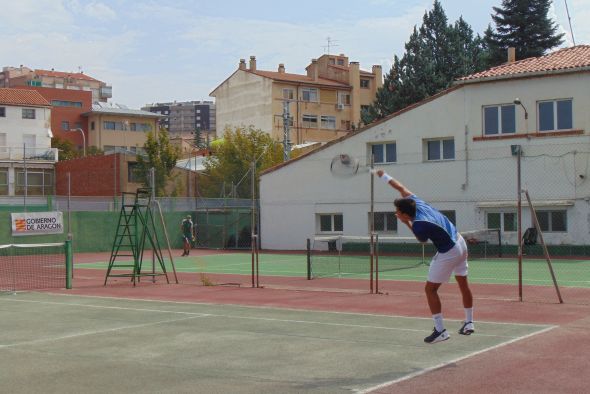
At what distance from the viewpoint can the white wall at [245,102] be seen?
80.8m

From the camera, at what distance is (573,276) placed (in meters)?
21.8

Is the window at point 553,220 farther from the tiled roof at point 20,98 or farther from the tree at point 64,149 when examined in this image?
the tree at point 64,149

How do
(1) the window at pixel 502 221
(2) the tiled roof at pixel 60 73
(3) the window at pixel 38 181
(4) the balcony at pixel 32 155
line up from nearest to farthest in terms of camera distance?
(1) the window at pixel 502 221 → (3) the window at pixel 38 181 → (4) the balcony at pixel 32 155 → (2) the tiled roof at pixel 60 73

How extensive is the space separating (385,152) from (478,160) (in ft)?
17.6

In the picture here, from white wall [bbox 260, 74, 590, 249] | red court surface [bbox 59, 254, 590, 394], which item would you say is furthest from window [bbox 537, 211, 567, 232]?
red court surface [bbox 59, 254, 590, 394]

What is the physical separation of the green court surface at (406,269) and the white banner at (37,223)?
5812mm

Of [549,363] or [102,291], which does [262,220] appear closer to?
[102,291]

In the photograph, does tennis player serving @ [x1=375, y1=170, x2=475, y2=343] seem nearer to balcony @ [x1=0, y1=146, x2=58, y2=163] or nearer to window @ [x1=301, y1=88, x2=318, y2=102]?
balcony @ [x1=0, y1=146, x2=58, y2=163]

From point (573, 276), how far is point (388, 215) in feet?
51.4

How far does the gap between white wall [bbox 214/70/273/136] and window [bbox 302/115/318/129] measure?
3413mm

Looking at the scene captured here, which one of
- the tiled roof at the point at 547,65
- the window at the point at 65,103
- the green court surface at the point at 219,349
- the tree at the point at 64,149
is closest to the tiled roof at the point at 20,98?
the tree at the point at 64,149

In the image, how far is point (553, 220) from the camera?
107 ft

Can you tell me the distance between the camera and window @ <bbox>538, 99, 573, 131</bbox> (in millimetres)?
32125

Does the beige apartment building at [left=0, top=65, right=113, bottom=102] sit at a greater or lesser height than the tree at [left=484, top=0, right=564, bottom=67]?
greater
